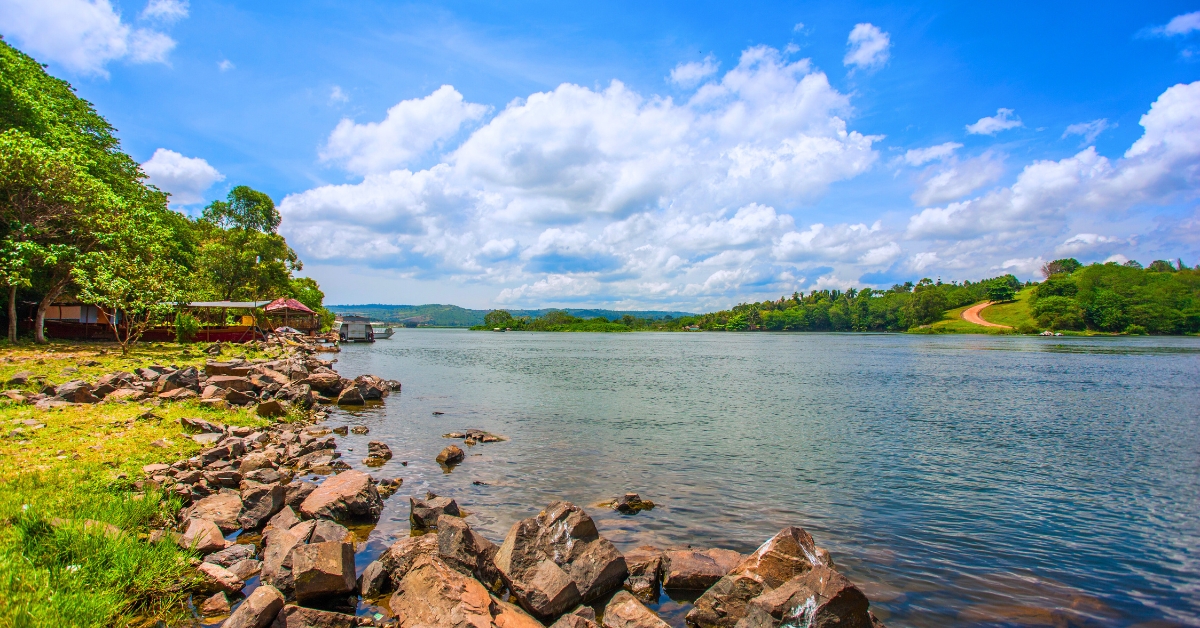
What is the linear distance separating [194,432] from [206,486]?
498cm

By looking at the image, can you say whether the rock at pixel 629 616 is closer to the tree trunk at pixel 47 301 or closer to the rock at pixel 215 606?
the rock at pixel 215 606

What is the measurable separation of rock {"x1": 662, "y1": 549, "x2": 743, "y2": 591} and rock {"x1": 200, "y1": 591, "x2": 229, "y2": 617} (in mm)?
5915

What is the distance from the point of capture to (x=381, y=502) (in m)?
11.7

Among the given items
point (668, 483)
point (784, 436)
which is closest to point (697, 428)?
point (784, 436)

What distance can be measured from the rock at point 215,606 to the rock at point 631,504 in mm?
7394

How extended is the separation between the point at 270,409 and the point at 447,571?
1665cm

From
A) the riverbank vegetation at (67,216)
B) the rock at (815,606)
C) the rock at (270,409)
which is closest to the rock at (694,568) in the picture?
the rock at (815,606)

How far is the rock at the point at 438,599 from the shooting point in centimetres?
652

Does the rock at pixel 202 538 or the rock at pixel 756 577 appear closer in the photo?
the rock at pixel 756 577

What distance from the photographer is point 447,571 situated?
7344 millimetres

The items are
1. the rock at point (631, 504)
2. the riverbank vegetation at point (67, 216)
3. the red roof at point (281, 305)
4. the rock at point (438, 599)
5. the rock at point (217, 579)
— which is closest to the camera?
the rock at point (438, 599)

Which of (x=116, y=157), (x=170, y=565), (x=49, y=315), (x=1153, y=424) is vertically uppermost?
(x=116, y=157)

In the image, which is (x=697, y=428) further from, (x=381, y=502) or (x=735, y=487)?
(x=381, y=502)

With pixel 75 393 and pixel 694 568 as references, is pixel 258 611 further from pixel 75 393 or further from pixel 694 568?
pixel 75 393
